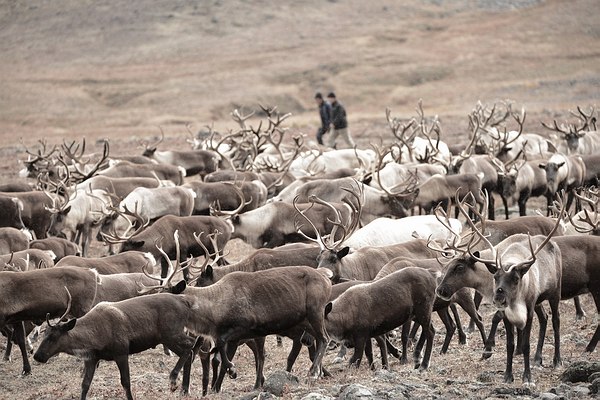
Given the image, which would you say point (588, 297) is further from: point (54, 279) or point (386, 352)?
point (54, 279)

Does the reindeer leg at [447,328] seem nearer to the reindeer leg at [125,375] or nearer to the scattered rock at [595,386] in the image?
the scattered rock at [595,386]

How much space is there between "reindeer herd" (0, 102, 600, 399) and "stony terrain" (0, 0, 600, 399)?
1066 centimetres

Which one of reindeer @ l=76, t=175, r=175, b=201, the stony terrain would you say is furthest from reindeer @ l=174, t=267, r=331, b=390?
the stony terrain

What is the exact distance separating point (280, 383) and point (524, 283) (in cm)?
260

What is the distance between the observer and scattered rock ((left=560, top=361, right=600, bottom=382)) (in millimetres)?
9336

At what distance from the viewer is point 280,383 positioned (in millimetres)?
9203

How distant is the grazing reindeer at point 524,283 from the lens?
961cm

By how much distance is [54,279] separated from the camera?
442 inches

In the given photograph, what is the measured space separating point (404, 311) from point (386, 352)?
58 centimetres

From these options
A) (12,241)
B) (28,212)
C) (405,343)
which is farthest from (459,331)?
(28,212)

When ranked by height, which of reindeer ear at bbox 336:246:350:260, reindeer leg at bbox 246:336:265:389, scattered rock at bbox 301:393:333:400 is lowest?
reindeer leg at bbox 246:336:265:389

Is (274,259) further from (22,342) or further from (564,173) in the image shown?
(564,173)

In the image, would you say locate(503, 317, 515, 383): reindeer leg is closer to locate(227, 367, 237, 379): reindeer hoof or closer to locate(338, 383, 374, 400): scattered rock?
locate(338, 383, 374, 400): scattered rock

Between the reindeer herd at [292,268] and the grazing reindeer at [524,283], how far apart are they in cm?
2
